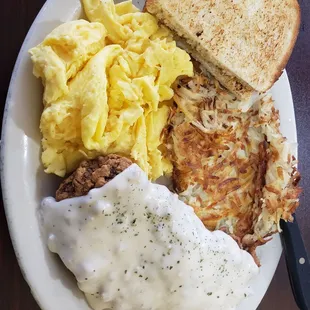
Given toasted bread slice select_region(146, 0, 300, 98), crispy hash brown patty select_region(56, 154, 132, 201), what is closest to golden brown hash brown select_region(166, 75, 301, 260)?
toasted bread slice select_region(146, 0, 300, 98)

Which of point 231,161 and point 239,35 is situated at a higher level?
point 239,35

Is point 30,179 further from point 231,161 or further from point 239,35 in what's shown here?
point 239,35

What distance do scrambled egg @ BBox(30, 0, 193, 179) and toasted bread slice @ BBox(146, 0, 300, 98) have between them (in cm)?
12

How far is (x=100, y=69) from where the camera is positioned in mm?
1524

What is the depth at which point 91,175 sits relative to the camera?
1525mm

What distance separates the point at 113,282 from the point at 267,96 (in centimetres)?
95

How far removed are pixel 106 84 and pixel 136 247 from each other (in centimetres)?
53

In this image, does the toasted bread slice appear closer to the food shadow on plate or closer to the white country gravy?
the white country gravy

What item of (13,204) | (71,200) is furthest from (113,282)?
(13,204)

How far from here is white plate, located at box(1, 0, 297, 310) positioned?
58.4 inches

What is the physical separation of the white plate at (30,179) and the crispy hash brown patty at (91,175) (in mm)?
88

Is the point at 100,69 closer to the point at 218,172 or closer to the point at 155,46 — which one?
the point at 155,46

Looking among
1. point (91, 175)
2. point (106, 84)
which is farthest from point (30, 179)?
point (106, 84)

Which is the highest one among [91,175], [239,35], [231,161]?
[239,35]
